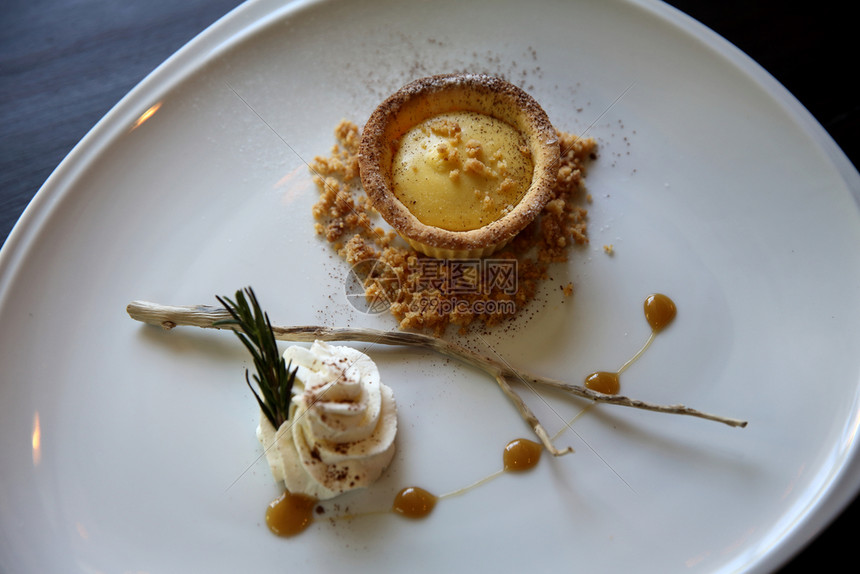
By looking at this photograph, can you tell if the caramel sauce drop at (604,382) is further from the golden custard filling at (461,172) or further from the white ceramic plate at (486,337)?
the golden custard filling at (461,172)

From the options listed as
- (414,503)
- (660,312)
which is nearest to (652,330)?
(660,312)

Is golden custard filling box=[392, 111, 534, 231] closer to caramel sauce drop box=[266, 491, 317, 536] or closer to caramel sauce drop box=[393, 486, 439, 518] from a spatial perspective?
caramel sauce drop box=[393, 486, 439, 518]

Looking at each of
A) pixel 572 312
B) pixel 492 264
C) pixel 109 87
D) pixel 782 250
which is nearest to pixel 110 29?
pixel 109 87

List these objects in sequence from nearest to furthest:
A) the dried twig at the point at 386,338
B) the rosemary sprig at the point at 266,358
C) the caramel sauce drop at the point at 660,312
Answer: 1. the rosemary sprig at the point at 266,358
2. the dried twig at the point at 386,338
3. the caramel sauce drop at the point at 660,312

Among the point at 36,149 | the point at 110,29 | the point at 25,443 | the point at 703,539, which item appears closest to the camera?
the point at 703,539

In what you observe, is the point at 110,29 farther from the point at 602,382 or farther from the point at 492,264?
the point at 602,382

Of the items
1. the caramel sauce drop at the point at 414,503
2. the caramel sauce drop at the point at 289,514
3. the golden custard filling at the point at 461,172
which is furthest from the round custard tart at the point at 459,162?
the caramel sauce drop at the point at 289,514
